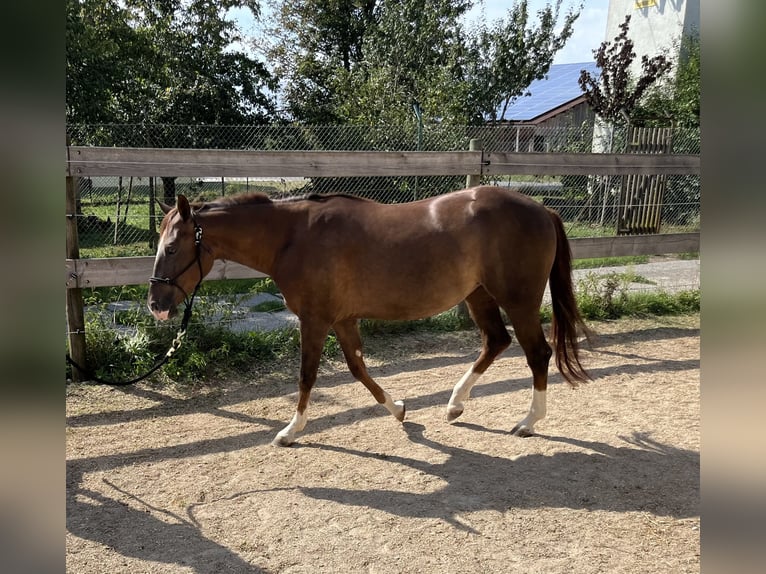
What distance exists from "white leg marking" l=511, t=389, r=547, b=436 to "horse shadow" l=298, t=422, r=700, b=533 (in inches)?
10.2

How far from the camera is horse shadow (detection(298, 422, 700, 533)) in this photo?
3135mm

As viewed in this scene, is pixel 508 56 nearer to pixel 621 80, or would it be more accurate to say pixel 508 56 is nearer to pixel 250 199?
pixel 621 80

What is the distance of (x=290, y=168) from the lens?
5.18 metres

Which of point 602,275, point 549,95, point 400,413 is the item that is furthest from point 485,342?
point 549,95

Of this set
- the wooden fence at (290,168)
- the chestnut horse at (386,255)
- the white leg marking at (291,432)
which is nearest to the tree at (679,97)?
the wooden fence at (290,168)

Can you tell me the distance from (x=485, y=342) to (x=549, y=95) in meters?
20.7

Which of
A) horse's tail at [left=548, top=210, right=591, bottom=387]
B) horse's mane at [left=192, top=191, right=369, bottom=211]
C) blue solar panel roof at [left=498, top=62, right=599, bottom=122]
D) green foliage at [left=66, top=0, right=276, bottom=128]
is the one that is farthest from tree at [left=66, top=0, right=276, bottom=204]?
blue solar panel roof at [left=498, top=62, right=599, bottom=122]

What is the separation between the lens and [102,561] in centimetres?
271

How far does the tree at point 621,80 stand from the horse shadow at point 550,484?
10103 mm

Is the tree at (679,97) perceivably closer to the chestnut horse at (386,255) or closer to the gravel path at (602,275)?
the gravel path at (602,275)
